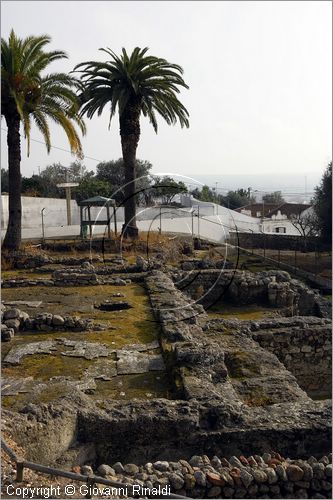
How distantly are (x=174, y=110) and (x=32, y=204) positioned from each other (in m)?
11.5

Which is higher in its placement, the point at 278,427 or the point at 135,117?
the point at 135,117

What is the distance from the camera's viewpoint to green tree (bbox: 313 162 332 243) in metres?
26.9

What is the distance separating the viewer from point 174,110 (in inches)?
818

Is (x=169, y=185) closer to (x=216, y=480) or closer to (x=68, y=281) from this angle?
(x=68, y=281)

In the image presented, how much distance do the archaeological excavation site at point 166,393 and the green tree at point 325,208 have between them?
50.1 feet

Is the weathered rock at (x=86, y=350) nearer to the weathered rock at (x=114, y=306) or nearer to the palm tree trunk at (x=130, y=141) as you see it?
the weathered rock at (x=114, y=306)

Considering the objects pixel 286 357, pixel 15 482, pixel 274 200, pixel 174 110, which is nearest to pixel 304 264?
pixel 174 110

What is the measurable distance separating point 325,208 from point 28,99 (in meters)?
16.5

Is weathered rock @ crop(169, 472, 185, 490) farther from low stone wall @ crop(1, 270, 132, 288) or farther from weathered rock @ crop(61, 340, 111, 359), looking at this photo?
low stone wall @ crop(1, 270, 132, 288)

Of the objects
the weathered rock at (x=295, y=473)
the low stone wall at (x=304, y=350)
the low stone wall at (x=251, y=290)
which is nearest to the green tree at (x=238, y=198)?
the low stone wall at (x=251, y=290)

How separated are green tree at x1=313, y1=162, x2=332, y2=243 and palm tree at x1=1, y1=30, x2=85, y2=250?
46.5 feet

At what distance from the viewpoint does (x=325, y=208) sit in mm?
27188

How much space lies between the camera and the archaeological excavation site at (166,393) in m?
4.32

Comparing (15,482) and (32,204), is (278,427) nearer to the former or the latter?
(15,482)
